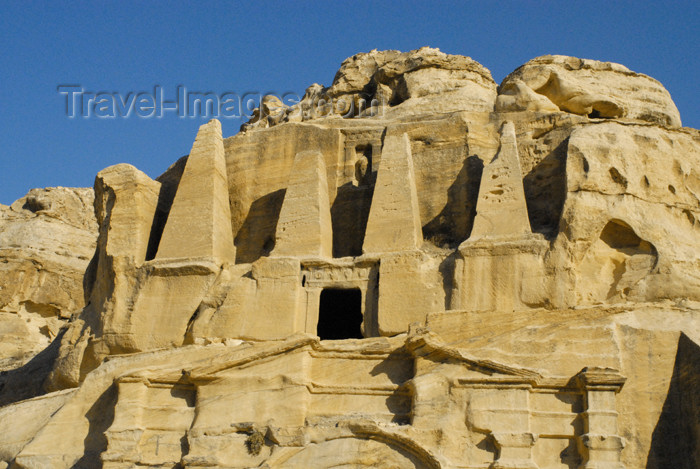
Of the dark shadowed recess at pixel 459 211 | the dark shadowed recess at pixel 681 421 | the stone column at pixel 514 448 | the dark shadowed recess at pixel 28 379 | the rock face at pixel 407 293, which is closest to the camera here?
the stone column at pixel 514 448

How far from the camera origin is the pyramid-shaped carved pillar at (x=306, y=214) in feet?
64.7

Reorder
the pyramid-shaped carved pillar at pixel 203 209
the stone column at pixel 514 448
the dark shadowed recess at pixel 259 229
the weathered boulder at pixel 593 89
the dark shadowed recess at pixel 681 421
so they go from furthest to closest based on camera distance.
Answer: the weathered boulder at pixel 593 89 < the dark shadowed recess at pixel 259 229 < the pyramid-shaped carved pillar at pixel 203 209 < the dark shadowed recess at pixel 681 421 < the stone column at pixel 514 448

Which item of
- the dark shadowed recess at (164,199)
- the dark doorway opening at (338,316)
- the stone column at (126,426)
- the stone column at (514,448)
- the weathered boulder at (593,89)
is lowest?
the stone column at (514,448)

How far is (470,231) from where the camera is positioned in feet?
64.6

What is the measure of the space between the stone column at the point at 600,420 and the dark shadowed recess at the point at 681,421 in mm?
779

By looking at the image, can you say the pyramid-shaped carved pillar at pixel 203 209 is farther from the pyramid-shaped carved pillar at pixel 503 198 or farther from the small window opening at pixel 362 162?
the pyramid-shaped carved pillar at pixel 503 198

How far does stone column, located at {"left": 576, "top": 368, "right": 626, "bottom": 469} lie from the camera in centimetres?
1458

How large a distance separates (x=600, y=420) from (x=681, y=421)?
1.40 meters

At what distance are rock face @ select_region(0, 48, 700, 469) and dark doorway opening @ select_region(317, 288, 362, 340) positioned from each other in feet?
0.17

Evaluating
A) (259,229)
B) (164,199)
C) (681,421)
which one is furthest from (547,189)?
Result: (164,199)

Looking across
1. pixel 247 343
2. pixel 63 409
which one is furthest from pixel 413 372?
pixel 63 409

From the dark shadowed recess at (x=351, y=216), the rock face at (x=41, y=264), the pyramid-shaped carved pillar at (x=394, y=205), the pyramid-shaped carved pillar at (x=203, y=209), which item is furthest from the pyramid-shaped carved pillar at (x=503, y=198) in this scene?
the rock face at (x=41, y=264)

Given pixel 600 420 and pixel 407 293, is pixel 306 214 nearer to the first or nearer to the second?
pixel 407 293

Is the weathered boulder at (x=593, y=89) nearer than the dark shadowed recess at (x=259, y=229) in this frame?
No
